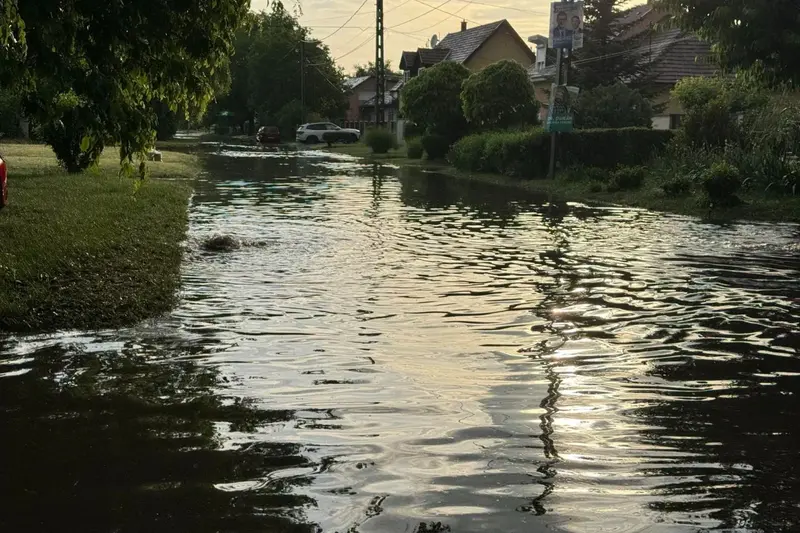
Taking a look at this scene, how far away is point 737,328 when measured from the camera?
28.3 ft

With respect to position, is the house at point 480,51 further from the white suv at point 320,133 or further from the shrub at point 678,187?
the shrub at point 678,187

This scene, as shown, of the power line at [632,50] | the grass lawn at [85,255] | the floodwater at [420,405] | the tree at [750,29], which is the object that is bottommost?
the floodwater at [420,405]

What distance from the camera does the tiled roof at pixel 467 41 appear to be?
221 ft

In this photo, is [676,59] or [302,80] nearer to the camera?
[676,59]

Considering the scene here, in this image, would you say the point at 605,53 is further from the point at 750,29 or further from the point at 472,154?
the point at 750,29

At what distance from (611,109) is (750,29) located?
731 inches

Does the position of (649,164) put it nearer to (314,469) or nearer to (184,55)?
(184,55)

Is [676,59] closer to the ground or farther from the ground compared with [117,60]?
farther from the ground

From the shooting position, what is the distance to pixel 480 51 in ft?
223

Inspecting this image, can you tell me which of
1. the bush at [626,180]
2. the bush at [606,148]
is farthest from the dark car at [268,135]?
the bush at [626,180]

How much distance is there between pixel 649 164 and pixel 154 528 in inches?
1086

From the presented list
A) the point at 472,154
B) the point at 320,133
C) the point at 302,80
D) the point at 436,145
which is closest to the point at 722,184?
the point at 472,154

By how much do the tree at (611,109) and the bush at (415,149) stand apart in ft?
39.8

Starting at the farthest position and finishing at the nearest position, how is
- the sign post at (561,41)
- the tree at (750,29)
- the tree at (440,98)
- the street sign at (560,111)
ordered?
the tree at (440,98), the sign post at (561,41), the street sign at (560,111), the tree at (750,29)
